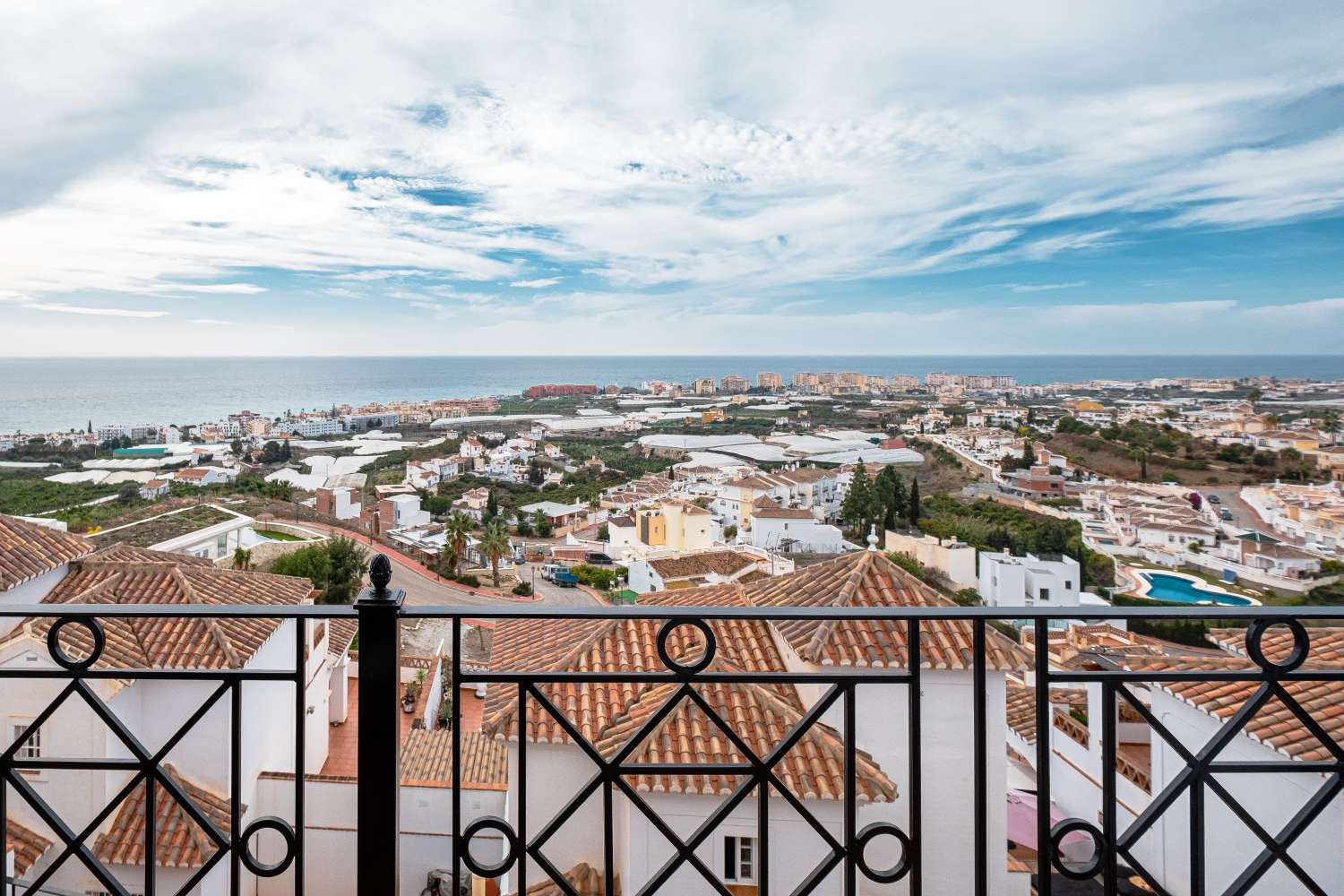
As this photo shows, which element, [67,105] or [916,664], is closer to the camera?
[916,664]

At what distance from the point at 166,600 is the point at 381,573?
7.01 metres

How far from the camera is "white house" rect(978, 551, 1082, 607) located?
10227mm

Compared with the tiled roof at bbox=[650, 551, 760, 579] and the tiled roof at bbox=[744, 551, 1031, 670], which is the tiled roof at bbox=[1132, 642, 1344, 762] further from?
the tiled roof at bbox=[650, 551, 760, 579]

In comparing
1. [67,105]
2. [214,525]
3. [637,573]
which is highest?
Answer: [67,105]

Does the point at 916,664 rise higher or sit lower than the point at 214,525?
higher

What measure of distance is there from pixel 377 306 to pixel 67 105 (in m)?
18.6

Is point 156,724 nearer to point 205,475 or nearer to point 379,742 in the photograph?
point 379,742

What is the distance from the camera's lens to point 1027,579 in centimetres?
1049

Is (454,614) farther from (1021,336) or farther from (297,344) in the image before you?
(297,344)

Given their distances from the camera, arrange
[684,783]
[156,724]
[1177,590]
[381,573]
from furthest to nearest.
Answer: [1177,590], [156,724], [684,783], [381,573]

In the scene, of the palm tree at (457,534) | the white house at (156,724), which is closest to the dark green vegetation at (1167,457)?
the palm tree at (457,534)

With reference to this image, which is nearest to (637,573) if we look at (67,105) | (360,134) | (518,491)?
(518,491)

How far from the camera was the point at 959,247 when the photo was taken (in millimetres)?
24656

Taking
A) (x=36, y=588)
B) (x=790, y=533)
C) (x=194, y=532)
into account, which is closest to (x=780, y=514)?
(x=790, y=533)
